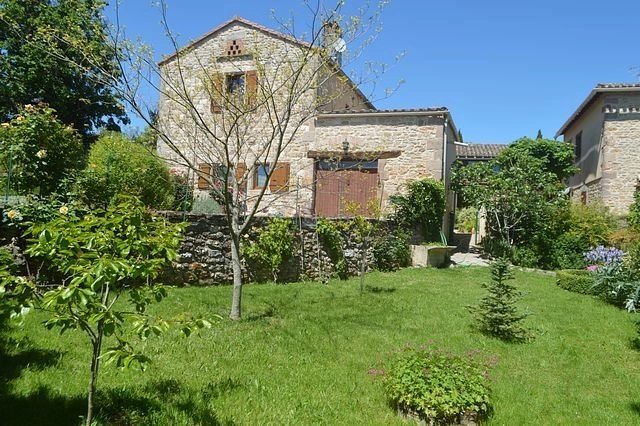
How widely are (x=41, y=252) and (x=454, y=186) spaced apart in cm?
1402

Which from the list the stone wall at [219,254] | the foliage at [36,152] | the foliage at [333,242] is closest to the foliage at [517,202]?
the foliage at [333,242]

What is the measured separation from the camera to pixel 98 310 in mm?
2336

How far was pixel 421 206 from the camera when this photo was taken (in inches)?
501

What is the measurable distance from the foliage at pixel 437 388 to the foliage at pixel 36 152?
6.60 meters

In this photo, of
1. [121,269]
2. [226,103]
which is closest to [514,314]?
[226,103]

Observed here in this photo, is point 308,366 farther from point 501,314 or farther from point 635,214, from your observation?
point 635,214

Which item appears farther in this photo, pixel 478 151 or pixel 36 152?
pixel 478 151

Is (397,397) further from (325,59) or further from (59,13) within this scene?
(59,13)

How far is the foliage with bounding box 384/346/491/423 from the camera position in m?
3.74

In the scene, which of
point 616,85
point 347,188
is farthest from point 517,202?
point 616,85

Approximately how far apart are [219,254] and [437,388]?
584cm

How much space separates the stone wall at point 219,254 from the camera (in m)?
8.31

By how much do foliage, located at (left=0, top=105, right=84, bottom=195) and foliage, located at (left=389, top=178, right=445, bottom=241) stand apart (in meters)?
8.48

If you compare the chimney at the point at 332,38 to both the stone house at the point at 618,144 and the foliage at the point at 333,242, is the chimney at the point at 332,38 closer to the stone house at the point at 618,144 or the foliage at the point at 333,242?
the foliage at the point at 333,242
